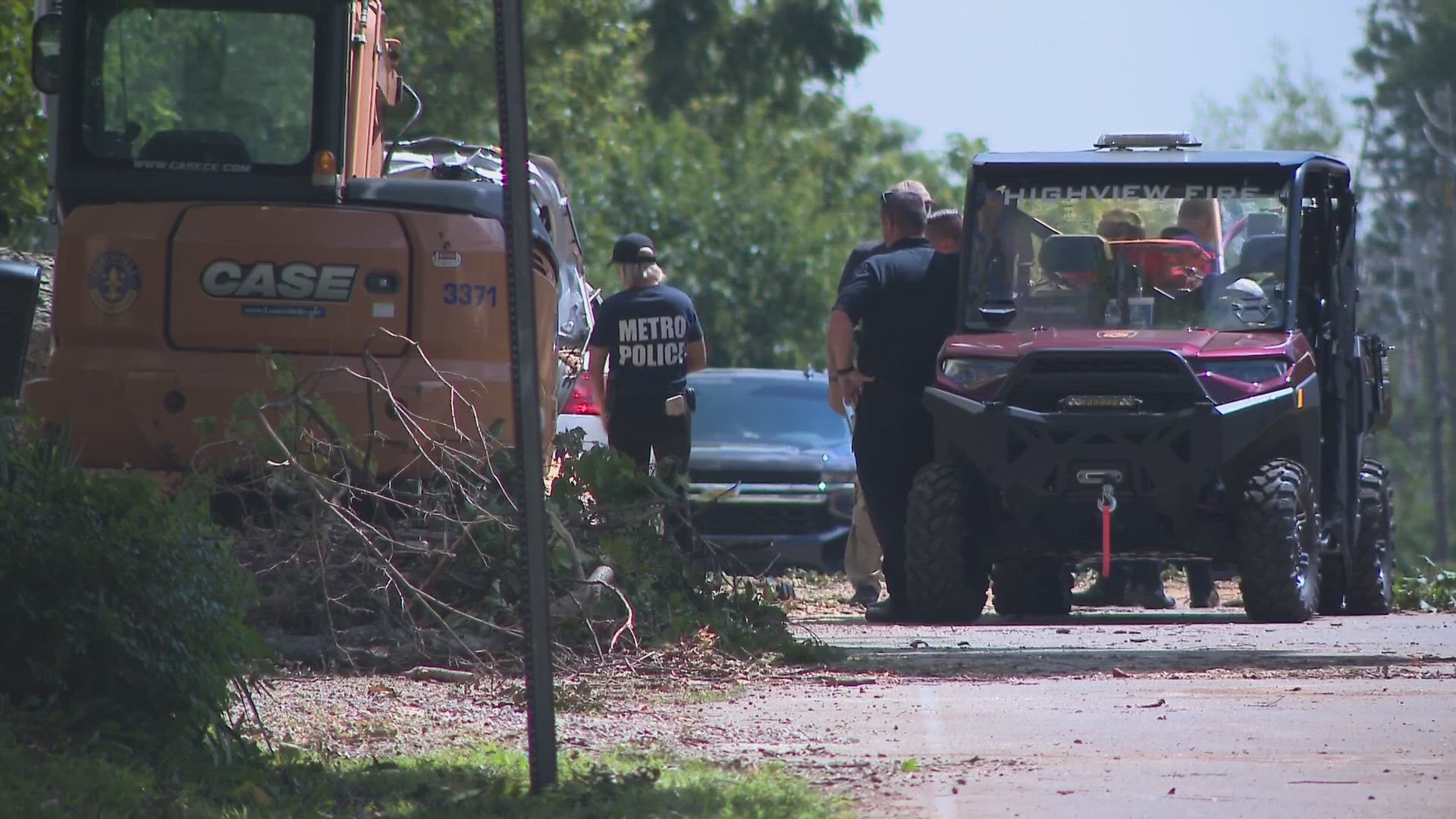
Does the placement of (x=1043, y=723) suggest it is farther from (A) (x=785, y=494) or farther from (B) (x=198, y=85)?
(A) (x=785, y=494)

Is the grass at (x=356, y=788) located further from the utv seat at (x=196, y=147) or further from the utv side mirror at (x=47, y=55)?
the utv side mirror at (x=47, y=55)

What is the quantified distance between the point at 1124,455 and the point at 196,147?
4.58 metres

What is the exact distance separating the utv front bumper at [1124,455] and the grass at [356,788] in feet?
16.0

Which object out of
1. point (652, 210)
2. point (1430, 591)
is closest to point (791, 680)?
point (1430, 591)

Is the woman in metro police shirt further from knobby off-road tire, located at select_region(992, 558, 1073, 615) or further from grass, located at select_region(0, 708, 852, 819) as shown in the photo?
grass, located at select_region(0, 708, 852, 819)

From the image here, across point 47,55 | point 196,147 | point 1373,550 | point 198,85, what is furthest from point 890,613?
point 47,55

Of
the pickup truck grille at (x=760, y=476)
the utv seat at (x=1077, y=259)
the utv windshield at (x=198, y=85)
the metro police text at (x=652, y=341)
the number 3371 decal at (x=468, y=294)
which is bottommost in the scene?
the pickup truck grille at (x=760, y=476)

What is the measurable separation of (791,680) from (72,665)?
3.40 metres

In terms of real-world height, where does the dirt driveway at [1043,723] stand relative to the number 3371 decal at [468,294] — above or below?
below

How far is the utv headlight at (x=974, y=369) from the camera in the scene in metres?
11.4

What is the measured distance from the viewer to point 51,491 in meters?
6.52

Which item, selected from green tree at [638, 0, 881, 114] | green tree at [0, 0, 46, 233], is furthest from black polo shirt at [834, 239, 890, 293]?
green tree at [638, 0, 881, 114]

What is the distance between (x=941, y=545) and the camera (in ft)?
37.5

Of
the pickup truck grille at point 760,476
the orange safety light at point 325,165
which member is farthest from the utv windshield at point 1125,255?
the pickup truck grille at point 760,476
